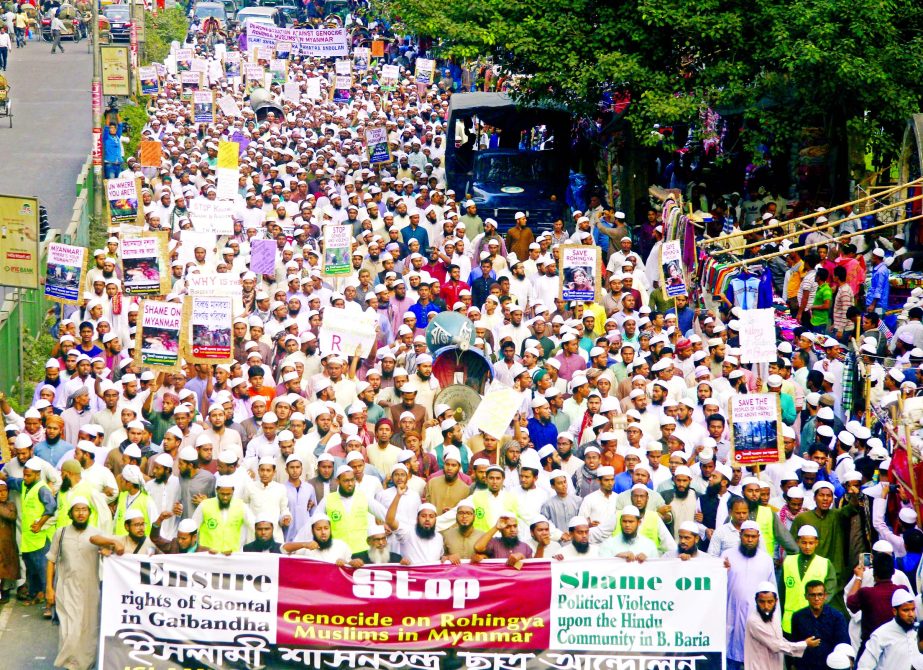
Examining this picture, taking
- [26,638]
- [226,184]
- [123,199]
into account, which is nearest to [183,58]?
[226,184]

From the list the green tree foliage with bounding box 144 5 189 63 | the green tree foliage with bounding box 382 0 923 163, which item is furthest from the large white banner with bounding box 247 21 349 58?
the green tree foliage with bounding box 382 0 923 163

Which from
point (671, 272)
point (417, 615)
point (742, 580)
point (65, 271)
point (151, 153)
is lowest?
point (417, 615)

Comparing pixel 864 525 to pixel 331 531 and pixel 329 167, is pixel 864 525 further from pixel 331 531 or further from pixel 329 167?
pixel 329 167

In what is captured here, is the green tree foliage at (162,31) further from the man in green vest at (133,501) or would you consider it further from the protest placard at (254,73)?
the man in green vest at (133,501)

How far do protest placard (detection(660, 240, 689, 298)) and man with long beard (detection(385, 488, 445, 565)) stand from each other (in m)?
6.67

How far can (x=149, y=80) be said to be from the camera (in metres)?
35.2

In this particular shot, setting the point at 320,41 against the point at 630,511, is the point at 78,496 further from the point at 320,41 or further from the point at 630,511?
the point at 320,41

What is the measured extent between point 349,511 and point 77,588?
6.64 feet

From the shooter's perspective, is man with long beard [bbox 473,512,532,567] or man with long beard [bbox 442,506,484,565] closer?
man with long beard [bbox 473,512,532,567]

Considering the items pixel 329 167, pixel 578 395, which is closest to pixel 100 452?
pixel 578 395

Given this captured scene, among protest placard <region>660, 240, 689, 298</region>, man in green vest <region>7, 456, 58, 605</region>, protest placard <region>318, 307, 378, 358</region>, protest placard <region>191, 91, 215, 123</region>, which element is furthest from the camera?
protest placard <region>191, 91, 215, 123</region>

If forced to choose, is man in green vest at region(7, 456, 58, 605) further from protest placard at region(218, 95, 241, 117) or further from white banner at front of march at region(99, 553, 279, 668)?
protest placard at region(218, 95, 241, 117)

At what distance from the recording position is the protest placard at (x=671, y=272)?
18.5 metres

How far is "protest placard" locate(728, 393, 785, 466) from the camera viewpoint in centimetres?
1323
